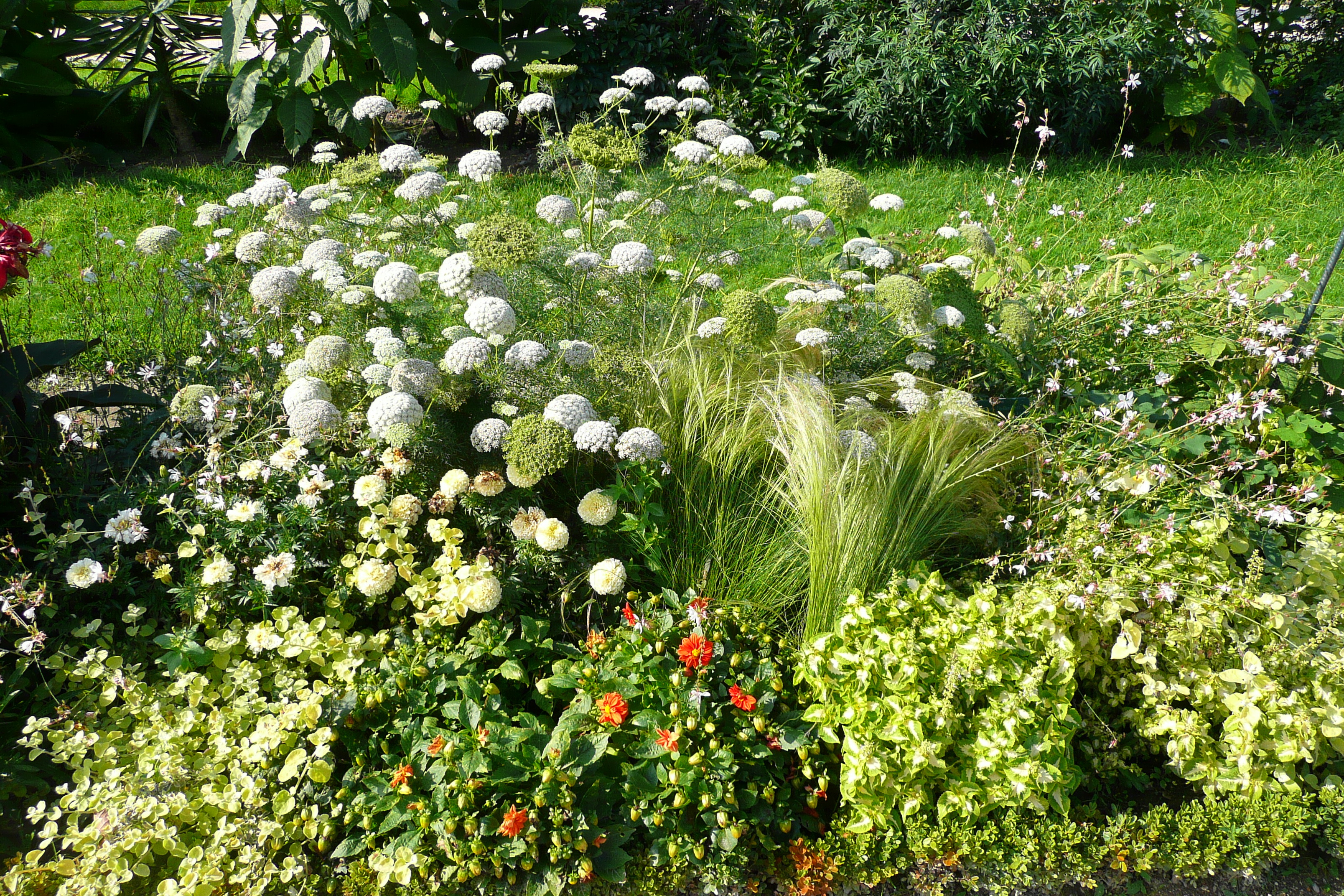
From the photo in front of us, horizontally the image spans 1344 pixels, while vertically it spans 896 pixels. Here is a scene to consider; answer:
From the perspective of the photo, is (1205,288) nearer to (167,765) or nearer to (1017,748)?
(1017,748)

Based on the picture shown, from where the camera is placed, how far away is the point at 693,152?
3.16 meters

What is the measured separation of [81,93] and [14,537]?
182 inches

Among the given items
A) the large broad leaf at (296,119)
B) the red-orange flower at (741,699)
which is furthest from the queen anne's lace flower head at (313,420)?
the large broad leaf at (296,119)

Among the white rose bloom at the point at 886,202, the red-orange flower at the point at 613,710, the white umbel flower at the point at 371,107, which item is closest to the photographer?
the red-orange flower at the point at 613,710

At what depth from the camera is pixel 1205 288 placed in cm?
354

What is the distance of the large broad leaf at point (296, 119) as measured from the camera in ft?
18.0

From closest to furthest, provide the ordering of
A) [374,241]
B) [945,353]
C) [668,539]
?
[668,539]
[945,353]
[374,241]

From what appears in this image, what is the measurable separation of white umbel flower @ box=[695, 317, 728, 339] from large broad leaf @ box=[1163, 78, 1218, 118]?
14.4ft

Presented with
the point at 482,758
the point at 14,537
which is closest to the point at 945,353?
the point at 482,758

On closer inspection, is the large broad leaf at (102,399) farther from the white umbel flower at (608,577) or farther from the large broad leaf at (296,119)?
the large broad leaf at (296,119)

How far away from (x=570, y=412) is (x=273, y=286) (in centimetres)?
107

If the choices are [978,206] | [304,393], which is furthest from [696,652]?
[978,206]

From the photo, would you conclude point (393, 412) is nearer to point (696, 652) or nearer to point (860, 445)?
point (696, 652)

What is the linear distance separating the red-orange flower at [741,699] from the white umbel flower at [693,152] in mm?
1949
